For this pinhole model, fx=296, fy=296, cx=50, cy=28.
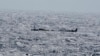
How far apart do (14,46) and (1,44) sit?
44cm

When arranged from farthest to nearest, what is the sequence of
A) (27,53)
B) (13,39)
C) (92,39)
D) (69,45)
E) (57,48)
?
(92,39), (13,39), (69,45), (57,48), (27,53)

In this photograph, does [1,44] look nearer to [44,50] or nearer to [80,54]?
[44,50]

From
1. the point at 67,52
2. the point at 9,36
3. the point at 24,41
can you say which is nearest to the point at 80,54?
the point at 67,52

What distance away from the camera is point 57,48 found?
8.71 metres

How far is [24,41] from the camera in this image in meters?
9.77

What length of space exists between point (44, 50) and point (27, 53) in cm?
59

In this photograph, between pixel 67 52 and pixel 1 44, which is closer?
pixel 67 52

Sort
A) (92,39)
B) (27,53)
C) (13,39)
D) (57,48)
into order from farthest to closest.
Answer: (92,39) → (13,39) → (57,48) → (27,53)

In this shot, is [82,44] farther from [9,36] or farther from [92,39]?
[9,36]

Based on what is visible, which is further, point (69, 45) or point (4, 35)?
point (4, 35)

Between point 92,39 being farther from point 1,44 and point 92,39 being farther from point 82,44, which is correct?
point 1,44

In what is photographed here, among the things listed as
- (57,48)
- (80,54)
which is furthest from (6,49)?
(80,54)

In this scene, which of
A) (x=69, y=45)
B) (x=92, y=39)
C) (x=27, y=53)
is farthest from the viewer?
(x=92, y=39)

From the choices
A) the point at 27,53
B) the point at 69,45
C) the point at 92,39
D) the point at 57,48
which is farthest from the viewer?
the point at 92,39
